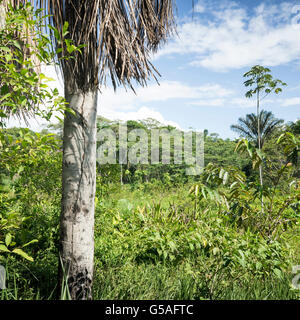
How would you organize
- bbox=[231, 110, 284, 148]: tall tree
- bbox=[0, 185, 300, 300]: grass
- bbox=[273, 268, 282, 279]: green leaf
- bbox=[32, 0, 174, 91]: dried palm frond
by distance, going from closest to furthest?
1. bbox=[32, 0, 174, 91]: dried palm frond
2. bbox=[0, 185, 300, 300]: grass
3. bbox=[273, 268, 282, 279]: green leaf
4. bbox=[231, 110, 284, 148]: tall tree

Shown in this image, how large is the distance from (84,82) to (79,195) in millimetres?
857

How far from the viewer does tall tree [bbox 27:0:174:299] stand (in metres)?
1.89

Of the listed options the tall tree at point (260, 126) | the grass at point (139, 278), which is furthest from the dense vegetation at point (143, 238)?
the tall tree at point (260, 126)

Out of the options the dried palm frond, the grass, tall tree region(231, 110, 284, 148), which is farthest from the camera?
tall tree region(231, 110, 284, 148)

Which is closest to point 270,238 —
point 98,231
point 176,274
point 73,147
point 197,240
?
point 197,240

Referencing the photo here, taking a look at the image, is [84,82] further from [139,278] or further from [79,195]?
[139,278]

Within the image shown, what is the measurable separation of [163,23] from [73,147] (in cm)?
147

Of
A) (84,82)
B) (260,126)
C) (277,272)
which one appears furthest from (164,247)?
(260,126)

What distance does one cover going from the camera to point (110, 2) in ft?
6.04

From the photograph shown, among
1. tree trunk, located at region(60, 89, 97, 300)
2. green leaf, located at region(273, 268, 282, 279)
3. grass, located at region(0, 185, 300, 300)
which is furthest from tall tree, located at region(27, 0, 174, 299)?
green leaf, located at region(273, 268, 282, 279)

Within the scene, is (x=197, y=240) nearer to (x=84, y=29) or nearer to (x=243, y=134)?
(x=84, y=29)

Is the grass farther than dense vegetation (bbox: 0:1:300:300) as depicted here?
Yes

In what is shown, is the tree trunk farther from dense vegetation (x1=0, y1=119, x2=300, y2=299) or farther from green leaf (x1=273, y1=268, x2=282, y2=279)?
green leaf (x1=273, y1=268, x2=282, y2=279)

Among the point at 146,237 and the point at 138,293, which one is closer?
the point at 138,293
